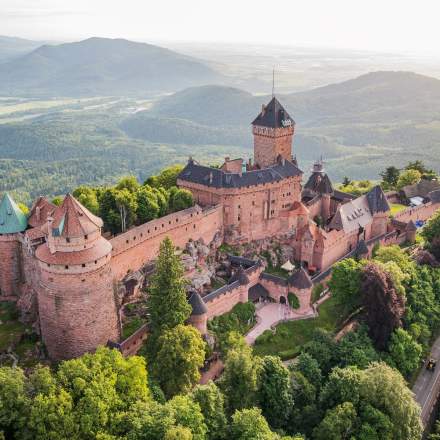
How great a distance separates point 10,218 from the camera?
50594mm

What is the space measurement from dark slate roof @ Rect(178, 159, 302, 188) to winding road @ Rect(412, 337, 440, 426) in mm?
28607

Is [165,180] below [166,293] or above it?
above

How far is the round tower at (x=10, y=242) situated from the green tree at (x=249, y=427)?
87.7ft

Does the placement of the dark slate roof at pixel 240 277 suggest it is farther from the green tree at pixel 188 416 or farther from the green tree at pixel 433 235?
the green tree at pixel 433 235

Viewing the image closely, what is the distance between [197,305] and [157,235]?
10136mm

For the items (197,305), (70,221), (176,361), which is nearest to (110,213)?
(70,221)

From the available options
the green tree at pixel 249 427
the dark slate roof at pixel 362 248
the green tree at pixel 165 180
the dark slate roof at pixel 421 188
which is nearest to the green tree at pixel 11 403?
the green tree at pixel 249 427

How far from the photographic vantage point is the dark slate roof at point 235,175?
210ft

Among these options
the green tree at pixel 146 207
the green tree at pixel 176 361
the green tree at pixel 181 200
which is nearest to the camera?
the green tree at pixel 176 361

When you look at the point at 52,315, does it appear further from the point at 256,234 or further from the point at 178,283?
the point at 256,234

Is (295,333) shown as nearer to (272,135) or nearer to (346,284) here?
(346,284)

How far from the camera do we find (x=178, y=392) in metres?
42.8

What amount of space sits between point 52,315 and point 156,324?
8.79 metres

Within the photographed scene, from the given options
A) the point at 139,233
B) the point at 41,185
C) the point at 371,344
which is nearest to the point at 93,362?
the point at 139,233
